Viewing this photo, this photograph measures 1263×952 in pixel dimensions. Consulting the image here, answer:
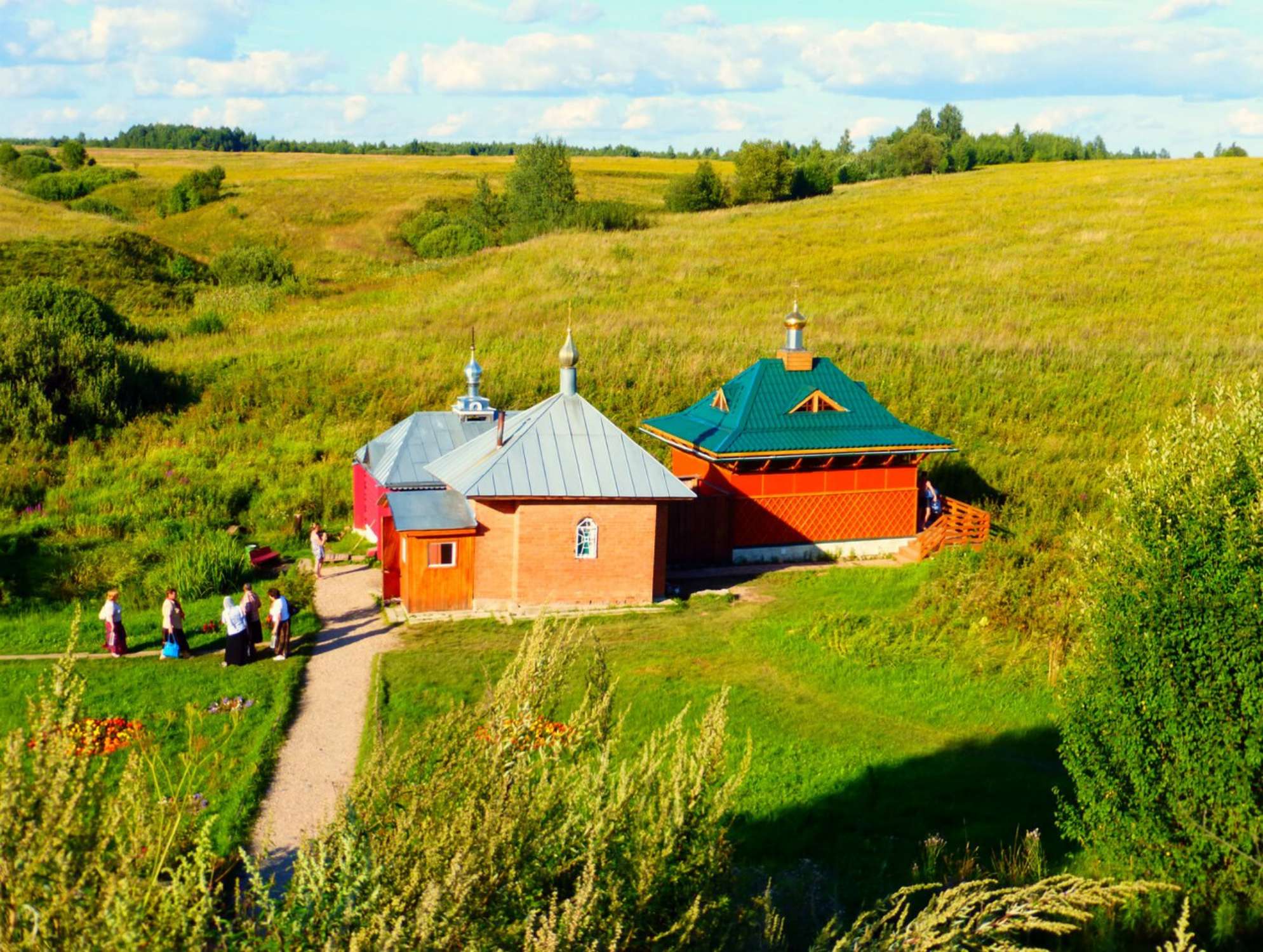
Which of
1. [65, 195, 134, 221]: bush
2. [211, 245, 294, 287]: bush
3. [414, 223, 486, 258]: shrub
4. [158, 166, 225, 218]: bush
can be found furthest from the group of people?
[158, 166, 225, 218]: bush

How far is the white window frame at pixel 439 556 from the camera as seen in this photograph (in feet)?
66.0

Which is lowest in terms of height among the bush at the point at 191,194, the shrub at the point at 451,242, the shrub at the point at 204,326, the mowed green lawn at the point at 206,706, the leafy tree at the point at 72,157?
the mowed green lawn at the point at 206,706

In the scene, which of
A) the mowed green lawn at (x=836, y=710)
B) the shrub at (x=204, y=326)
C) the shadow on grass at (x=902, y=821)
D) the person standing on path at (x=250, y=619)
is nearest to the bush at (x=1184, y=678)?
the shadow on grass at (x=902, y=821)

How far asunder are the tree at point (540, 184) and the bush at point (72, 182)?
128 ft

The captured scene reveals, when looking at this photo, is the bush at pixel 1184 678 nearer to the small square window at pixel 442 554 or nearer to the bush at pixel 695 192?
the small square window at pixel 442 554

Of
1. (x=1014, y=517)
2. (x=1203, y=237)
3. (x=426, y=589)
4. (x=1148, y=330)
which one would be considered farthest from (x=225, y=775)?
(x=1203, y=237)

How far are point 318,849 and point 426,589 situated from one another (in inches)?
568

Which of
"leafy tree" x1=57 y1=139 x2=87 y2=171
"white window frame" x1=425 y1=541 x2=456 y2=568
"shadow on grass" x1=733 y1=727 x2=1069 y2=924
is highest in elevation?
"leafy tree" x1=57 y1=139 x2=87 y2=171

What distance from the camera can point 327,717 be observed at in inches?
614

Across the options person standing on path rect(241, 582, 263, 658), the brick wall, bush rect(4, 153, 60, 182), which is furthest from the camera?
bush rect(4, 153, 60, 182)

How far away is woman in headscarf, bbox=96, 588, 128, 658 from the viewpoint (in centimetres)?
1741

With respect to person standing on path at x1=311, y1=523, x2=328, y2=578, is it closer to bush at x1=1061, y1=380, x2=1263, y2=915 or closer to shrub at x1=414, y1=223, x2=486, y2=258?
bush at x1=1061, y1=380, x2=1263, y2=915

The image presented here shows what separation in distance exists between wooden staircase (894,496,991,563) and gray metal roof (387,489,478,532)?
34.5ft

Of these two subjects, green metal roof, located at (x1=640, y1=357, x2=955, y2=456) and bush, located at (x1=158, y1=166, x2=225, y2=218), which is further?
bush, located at (x1=158, y1=166, x2=225, y2=218)
